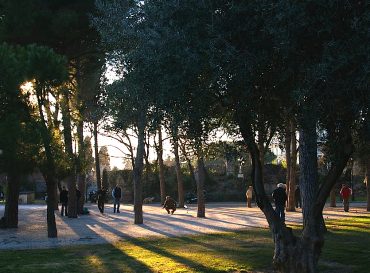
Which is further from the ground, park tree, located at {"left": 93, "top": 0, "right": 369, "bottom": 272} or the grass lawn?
park tree, located at {"left": 93, "top": 0, "right": 369, "bottom": 272}

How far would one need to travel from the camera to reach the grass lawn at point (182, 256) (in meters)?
10.6

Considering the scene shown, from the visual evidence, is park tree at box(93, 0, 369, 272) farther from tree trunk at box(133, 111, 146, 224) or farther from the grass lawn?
tree trunk at box(133, 111, 146, 224)

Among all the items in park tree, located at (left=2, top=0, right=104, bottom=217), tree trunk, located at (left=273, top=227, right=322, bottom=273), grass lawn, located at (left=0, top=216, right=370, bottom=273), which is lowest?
grass lawn, located at (left=0, top=216, right=370, bottom=273)

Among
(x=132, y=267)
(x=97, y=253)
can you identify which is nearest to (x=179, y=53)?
(x=132, y=267)

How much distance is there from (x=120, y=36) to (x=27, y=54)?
3.40 metres

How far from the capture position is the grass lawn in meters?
10.6

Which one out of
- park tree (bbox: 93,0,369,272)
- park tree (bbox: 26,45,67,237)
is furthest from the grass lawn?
park tree (bbox: 26,45,67,237)

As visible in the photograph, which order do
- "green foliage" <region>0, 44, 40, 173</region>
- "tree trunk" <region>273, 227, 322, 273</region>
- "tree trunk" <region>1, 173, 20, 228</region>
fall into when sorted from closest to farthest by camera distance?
"tree trunk" <region>273, 227, 322, 273</region> → "green foliage" <region>0, 44, 40, 173</region> → "tree trunk" <region>1, 173, 20, 228</region>

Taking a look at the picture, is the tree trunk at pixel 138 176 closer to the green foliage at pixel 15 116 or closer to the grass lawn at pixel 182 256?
the green foliage at pixel 15 116

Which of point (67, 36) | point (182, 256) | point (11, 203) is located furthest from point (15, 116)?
point (11, 203)

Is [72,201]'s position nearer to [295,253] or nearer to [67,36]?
[67,36]

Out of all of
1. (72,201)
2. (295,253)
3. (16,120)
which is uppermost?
(16,120)

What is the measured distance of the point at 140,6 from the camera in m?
8.92

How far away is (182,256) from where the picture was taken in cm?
1212
